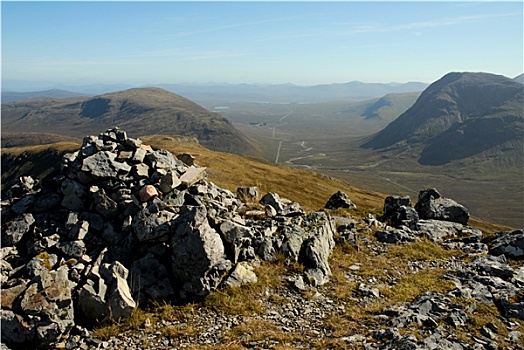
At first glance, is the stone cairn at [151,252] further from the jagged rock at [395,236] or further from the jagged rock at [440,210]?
the jagged rock at [440,210]

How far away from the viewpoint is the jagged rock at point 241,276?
1827 cm

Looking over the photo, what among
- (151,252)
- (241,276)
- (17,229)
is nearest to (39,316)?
(151,252)

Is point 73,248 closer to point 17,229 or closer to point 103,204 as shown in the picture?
point 103,204

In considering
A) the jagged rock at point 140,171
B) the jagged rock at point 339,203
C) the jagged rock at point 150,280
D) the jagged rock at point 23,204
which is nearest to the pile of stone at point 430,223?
the jagged rock at point 339,203

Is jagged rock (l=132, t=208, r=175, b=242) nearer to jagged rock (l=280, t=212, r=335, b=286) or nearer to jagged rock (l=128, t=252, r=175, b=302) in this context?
jagged rock (l=128, t=252, r=175, b=302)

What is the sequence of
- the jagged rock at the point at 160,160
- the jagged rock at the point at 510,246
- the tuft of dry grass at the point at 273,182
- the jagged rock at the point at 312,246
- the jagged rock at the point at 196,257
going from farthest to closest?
the tuft of dry grass at the point at 273,182 < the jagged rock at the point at 510,246 < the jagged rock at the point at 160,160 < the jagged rock at the point at 312,246 < the jagged rock at the point at 196,257

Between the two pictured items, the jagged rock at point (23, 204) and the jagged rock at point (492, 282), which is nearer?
the jagged rock at point (492, 282)

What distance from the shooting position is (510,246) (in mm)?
25484

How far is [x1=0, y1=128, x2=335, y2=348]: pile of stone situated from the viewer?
1619cm

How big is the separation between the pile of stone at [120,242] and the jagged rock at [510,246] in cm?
1197

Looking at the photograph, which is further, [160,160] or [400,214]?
[400,214]

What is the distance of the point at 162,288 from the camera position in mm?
17922

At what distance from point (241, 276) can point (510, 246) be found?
20.1m

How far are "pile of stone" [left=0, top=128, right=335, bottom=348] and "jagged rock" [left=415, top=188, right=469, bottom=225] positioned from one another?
13902 mm
